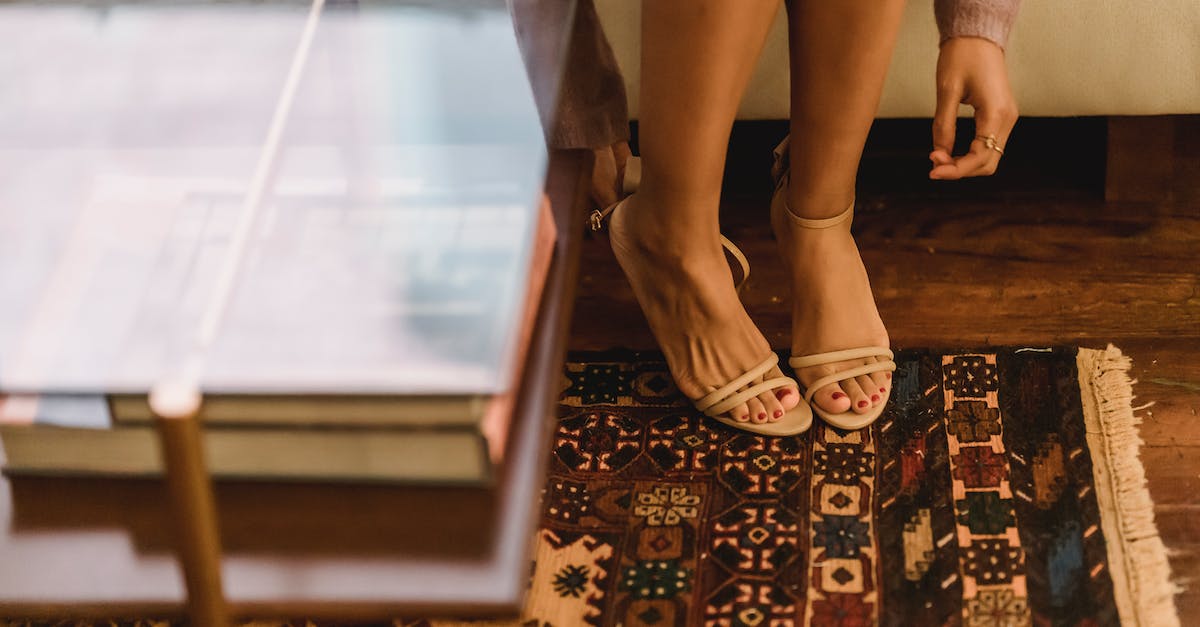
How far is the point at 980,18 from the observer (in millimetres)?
998

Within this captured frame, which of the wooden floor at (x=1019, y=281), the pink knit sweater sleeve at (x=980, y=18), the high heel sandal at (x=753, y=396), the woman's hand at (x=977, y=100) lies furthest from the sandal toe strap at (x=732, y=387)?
the pink knit sweater sleeve at (x=980, y=18)

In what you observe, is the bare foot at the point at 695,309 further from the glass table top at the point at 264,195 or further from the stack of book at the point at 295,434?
the stack of book at the point at 295,434

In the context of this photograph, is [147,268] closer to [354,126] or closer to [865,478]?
[354,126]

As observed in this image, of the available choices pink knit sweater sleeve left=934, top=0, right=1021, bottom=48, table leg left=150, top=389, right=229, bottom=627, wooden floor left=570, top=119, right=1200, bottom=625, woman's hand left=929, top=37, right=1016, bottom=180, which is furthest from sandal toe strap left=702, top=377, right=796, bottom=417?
table leg left=150, top=389, right=229, bottom=627

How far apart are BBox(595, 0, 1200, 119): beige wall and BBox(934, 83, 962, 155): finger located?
0.47 ft

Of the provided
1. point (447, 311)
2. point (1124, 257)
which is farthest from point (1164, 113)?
point (447, 311)

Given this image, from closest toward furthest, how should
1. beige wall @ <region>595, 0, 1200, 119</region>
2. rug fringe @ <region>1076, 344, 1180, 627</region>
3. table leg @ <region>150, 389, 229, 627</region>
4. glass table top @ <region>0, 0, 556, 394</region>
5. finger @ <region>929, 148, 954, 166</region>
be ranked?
table leg @ <region>150, 389, 229, 627</region>, glass table top @ <region>0, 0, 556, 394</region>, rug fringe @ <region>1076, 344, 1180, 627</region>, finger @ <region>929, 148, 954, 166</region>, beige wall @ <region>595, 0, 1200, 119</region>

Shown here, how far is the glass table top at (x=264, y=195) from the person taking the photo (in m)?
0.66

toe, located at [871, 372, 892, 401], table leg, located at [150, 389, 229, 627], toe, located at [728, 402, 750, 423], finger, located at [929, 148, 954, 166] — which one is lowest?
table leg, located at [150, 389, 229, 627]

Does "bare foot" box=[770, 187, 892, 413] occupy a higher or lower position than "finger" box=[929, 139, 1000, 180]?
lower

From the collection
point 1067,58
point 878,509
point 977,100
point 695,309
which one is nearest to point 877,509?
point 878,509

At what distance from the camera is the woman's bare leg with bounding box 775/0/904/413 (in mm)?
949

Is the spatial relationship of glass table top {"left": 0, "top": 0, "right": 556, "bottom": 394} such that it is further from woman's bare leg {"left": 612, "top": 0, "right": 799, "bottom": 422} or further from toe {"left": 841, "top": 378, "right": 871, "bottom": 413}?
toe {"left": 841, "top": 378, "right": 871, "bottom": 413}

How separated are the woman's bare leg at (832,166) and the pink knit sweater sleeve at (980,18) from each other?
82mm
